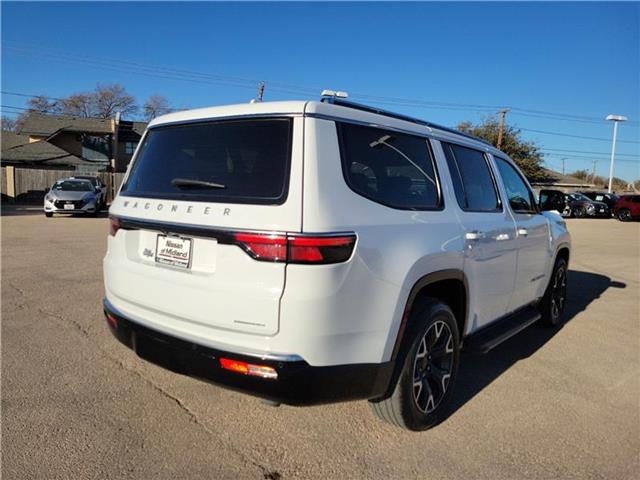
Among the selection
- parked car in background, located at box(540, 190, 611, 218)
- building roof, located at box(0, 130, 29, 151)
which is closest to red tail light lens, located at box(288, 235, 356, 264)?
parked car in background, located at box(540, 190, 611, 218)

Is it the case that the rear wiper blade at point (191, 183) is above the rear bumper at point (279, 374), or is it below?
above

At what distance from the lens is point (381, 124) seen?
290cm

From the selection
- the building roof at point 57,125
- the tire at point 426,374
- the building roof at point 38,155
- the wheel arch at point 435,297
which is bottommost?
the tire at point 426,374

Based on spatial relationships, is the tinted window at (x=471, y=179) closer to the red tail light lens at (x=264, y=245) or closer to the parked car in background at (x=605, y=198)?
the red tail light lens at (x=264, y=245)

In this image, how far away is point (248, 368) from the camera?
2.37 metres

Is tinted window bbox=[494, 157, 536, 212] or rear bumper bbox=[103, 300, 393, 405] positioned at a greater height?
tinted window bbox=[494, 157, 536, 212]

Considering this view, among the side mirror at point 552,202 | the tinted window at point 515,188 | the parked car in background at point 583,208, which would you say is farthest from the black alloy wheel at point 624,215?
the tinted window at point 515,188

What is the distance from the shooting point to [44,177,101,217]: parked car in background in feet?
56.7

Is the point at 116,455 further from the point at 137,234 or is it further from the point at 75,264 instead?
the point at 75,264

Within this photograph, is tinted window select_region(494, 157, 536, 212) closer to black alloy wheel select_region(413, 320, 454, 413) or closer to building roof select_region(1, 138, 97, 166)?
black alloy wheel select_region(413, 320, 454, 413)

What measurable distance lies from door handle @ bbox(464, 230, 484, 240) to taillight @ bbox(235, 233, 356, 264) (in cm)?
133

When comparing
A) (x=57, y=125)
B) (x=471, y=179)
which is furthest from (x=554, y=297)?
(x=57, y=125)

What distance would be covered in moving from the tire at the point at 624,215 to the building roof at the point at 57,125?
3883cm

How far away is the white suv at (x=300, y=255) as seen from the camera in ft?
7.54
